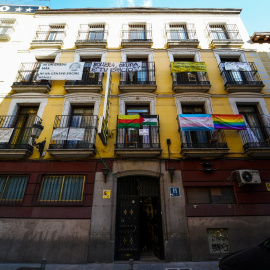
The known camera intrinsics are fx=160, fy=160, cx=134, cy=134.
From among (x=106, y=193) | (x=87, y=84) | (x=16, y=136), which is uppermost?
(x=87, y=84)

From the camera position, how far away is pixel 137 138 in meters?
8.67

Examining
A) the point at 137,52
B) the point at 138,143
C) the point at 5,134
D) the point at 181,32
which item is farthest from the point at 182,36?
the point at 5,134

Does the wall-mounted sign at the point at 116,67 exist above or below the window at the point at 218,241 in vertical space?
above

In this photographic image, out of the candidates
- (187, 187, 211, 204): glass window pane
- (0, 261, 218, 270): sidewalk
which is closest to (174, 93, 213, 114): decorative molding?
(187, 187, 211, 204): glass window pane

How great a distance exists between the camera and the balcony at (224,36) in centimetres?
1120

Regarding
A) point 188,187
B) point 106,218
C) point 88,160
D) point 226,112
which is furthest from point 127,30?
point 106,218

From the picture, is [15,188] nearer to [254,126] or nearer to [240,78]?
[254,126]

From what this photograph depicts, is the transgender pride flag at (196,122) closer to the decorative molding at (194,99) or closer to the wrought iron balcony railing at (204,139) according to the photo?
the wrought iron balcony railing at (204,139)

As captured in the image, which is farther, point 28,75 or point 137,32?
point 137,32

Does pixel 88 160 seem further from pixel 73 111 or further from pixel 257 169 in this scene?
pixel 257 169

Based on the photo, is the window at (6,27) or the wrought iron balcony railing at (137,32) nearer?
the window at (6,27)

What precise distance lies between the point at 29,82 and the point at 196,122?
1000cm

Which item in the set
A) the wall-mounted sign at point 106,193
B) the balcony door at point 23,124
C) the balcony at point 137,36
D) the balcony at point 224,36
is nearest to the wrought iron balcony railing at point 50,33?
the balcony at point 137,36

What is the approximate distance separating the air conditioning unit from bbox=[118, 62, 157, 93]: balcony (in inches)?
245
